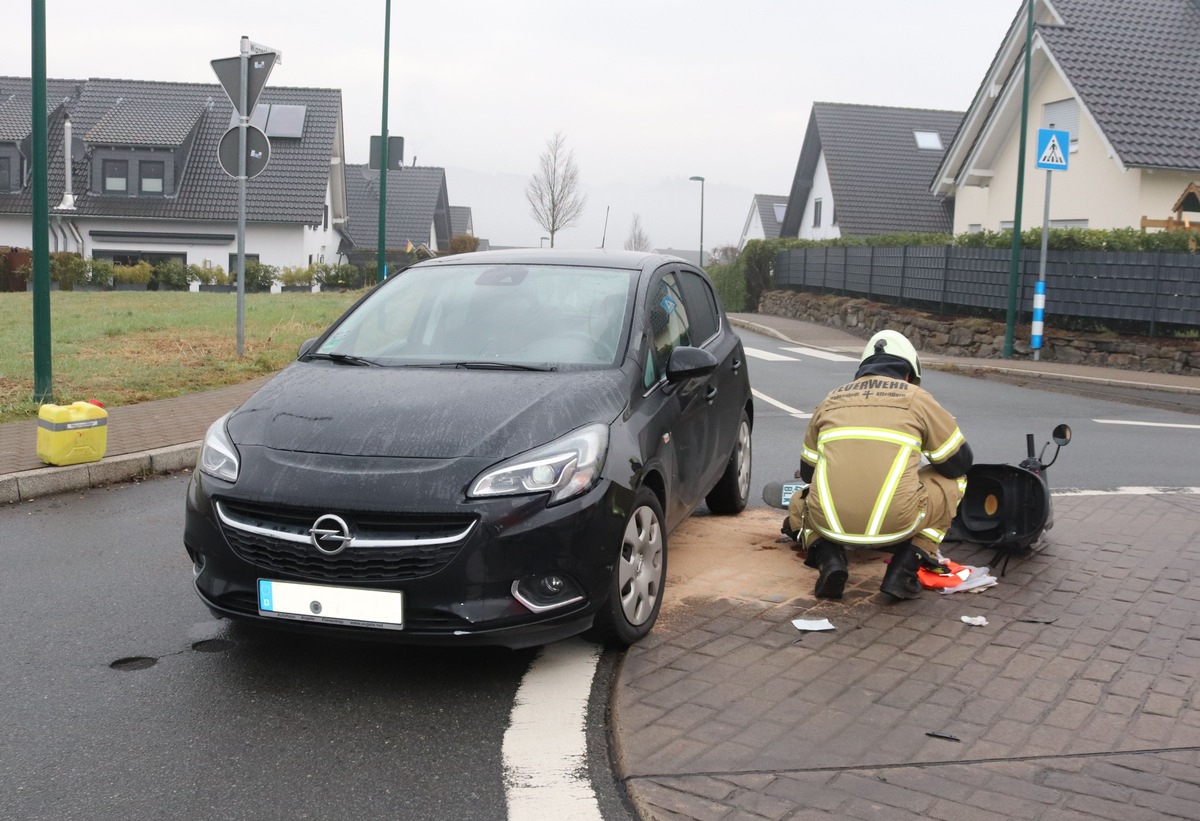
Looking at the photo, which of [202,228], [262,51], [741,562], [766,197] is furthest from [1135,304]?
[766,197]

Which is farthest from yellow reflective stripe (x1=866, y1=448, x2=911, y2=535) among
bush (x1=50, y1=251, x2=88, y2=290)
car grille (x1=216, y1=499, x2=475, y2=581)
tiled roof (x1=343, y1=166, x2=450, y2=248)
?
tiled roof (x1=343, y1=166, x2=450, y2=248)

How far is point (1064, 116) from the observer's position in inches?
1057

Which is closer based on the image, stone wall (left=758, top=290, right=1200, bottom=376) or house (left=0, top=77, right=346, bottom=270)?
stone wall (left=758, top=290, right=1200, bottom=376)

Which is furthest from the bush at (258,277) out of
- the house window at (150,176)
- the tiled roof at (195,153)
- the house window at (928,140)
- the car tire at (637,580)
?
the car tire at (637,580)

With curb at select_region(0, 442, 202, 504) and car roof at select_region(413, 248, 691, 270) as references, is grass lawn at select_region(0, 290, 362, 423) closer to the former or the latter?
curb at select_region(0, 442, 202, 504)

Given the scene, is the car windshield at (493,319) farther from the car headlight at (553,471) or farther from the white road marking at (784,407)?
the white road marking at (784,407)

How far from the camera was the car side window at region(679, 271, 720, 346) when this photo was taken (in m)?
6.34

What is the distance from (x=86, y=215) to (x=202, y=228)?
13.8 ft

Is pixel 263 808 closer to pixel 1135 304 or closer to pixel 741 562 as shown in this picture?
pixel 741 562

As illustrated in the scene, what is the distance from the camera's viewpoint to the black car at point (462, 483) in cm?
398

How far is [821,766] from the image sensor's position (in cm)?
354

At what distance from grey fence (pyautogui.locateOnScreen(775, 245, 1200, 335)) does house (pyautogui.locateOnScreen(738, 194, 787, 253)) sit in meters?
35.7

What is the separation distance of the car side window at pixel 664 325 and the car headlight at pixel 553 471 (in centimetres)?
83

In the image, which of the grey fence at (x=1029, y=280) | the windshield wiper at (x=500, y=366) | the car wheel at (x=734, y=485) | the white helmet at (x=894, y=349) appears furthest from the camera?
the grey fence at (x=1029, y=280)
